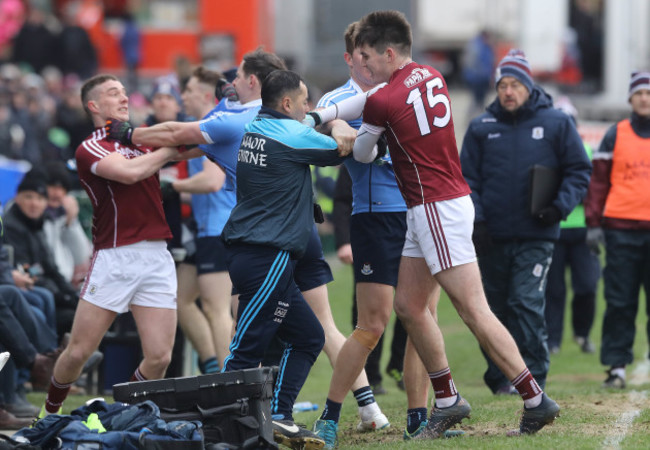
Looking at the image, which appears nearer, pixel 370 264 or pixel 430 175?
pixel 430 175

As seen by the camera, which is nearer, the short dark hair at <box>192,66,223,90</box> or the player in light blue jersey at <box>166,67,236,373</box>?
the player in light blue jersey at <box>166,67,236,373</box>

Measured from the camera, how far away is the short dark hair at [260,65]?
8.47 metres

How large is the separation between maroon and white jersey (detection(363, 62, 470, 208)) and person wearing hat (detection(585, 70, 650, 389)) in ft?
11.4

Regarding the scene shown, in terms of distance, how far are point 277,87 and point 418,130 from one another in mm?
886

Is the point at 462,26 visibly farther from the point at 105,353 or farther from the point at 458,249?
the point at 458,249

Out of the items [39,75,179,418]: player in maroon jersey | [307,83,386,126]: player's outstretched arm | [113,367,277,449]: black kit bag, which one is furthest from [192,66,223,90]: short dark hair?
[113,367,277,449]: black kit bag

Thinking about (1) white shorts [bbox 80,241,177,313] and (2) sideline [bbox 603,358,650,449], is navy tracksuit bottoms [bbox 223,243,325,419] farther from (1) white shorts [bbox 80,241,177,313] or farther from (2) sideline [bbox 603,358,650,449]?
(2) sideline [bbox 603,358,650,449]

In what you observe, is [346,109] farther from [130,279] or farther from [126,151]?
[130,279]

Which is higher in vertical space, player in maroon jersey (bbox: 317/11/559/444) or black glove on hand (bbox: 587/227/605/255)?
player in maroon jersey (bbox: 317/11/559/444)

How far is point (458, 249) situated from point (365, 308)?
0.94 meters

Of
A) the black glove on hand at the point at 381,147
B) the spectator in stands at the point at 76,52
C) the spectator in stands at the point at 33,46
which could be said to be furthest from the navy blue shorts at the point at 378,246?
the spectator in stands at the point at 33,46

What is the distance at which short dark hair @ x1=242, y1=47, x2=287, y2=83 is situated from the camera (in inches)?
333

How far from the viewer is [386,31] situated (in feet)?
25.4

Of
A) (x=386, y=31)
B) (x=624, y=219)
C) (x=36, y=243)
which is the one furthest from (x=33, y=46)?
(x=386, y=31)
